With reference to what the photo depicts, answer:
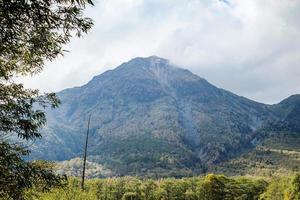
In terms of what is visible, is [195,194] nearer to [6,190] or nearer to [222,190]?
[222,190]

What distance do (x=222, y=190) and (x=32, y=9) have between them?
130103mm

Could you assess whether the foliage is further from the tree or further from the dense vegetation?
the tree

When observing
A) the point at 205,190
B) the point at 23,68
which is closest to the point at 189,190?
the point at 205,190

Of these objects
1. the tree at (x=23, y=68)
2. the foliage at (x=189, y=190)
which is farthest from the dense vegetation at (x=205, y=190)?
the tree at (x=23, y=68)

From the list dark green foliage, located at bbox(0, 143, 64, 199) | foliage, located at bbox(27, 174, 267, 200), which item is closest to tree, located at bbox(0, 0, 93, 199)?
dark green foliage, located at bbox(0, 143, 64, 199)

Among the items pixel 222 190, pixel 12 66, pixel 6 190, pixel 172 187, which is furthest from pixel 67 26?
pixel 172 187

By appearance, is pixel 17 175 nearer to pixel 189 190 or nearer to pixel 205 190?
pixel 205 190

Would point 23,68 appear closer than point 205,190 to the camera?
Yes

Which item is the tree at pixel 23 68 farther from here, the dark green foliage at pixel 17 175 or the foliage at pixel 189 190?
the foliage at pixel 189 190

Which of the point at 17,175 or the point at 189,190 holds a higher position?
the point at 17,175

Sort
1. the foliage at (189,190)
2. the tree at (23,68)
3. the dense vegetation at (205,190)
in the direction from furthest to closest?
the foliage at (189,190), the dense vegetation at (205,190), the tree at (23,68)

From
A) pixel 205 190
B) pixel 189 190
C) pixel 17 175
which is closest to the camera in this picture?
pixel 17 175

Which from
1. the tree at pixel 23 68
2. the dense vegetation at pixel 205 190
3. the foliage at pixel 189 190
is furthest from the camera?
the foliage at pixel 189 190

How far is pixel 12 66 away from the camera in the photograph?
1792 cm
